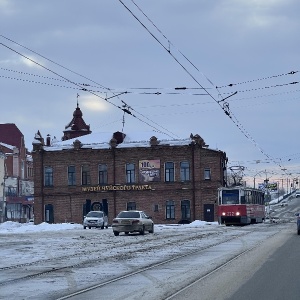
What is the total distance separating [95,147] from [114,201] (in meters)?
6.87

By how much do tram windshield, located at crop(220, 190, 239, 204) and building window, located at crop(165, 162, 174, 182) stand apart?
62.8 feet

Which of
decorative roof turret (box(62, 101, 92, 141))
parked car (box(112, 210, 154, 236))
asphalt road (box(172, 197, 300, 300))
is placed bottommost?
asphalt road (box(172, 197, 300, 300))

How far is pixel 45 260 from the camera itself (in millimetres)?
22016

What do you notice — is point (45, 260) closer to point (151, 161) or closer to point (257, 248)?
point (257, 248)

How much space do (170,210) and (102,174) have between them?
30.3ft

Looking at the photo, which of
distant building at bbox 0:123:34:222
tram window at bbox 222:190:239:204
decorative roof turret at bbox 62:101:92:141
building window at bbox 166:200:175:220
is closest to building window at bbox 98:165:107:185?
building window at bbox 166:200:175:220

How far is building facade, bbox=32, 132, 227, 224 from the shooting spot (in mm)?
78750

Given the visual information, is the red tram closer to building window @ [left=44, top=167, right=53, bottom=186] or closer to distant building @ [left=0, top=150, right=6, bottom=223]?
building window @ [left=44, top=167, right=53, bottom=186]

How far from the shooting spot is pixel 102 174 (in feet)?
269

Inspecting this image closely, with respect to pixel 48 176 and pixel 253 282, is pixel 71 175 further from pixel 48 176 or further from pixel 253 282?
pixel 253 282

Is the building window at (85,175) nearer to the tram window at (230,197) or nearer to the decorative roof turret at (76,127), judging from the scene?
the decorative roof turret at (76,127)

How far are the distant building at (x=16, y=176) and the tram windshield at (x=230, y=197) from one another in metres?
36.5

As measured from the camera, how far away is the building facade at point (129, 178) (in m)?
78.8

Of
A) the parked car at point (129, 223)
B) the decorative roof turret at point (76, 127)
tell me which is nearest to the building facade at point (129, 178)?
the decorative roof turret at point (76, 127)
